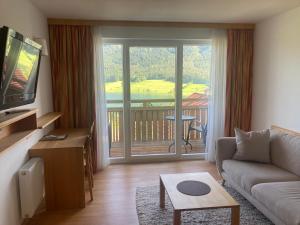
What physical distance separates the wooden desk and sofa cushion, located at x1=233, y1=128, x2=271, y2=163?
196cm

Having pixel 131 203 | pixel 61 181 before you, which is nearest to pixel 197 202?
pixel 131 203

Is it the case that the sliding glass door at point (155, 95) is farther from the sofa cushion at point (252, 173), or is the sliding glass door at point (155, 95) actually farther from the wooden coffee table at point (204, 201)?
the wooden coffee table at point (204, 201)

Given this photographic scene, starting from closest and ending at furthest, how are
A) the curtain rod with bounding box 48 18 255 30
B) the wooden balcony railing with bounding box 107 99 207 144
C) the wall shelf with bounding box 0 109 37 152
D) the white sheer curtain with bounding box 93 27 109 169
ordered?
the wall shelf with bounding box 0 109 37 152
the curtain rod with bounding box 48 18 255 30
the white sheer curtain with bounding box 93 27 109 169
the wooden balcony railing with bounding box 107 99 207 144

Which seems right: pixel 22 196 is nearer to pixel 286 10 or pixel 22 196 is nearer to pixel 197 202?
pixel 197 202

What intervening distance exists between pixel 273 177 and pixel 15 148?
265 cm

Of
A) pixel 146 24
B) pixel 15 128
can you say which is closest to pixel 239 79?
pixel 146 24

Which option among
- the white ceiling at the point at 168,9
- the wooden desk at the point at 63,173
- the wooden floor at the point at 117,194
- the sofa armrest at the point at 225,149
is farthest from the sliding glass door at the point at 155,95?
the wooden desk at the point at 63,173

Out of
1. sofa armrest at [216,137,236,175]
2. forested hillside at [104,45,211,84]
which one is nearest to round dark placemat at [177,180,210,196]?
sofa armrest at [216,137,236,175]

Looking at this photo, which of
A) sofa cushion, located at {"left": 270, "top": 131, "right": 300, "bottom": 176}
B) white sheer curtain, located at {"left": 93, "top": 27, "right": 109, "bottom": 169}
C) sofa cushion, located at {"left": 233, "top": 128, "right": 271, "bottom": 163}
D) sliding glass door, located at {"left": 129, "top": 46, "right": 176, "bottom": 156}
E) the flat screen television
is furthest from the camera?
sliding glass door, located at {"left": 129, "top": 46, "right": 176, "bottom": 156}

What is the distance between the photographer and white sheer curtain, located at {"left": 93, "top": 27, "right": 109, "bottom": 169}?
12.9 ft

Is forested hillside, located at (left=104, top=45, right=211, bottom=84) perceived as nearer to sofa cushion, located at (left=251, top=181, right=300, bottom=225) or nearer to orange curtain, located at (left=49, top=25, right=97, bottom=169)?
orange curtain, located at (left=49, top=25, right=97, bottom=169)

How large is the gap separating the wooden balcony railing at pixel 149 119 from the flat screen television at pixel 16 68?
6.17ft

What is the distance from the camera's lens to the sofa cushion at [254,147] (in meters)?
3.14

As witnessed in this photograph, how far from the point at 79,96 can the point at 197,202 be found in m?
2.58
